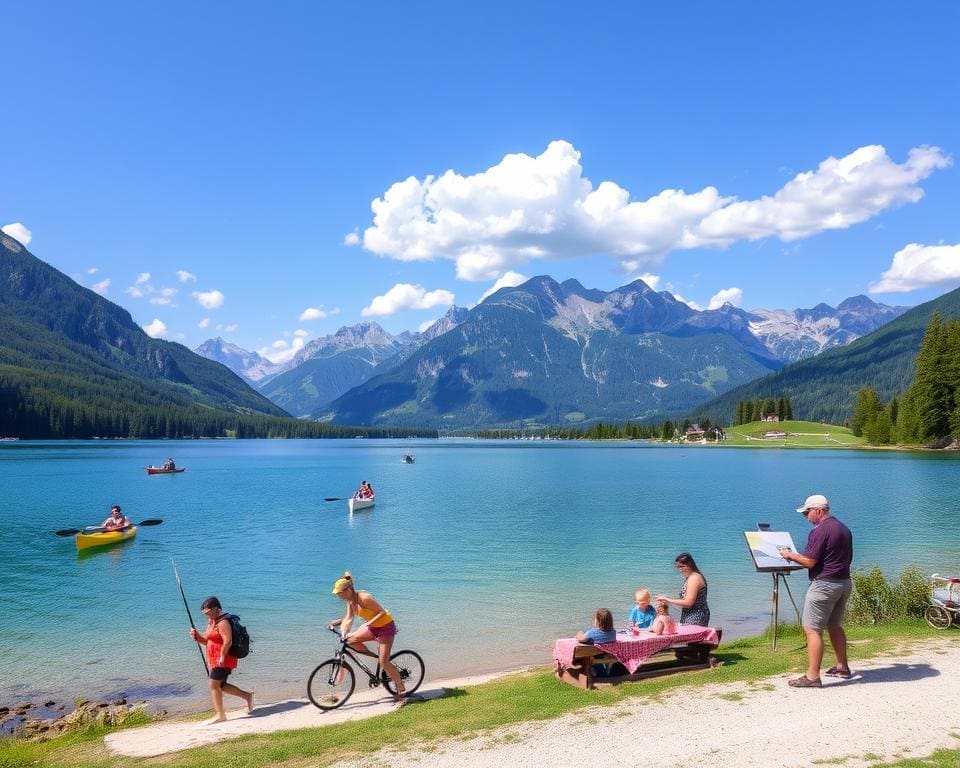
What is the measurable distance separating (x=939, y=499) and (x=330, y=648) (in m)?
64.1

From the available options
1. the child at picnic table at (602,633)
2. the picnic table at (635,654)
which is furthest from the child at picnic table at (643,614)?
the child at picnic table at (602,633)

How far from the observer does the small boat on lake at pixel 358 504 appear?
6594cm

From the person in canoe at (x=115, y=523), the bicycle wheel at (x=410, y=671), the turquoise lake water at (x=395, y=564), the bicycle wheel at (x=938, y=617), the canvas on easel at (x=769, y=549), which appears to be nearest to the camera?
the canvas on easel at (x=769, y=549)

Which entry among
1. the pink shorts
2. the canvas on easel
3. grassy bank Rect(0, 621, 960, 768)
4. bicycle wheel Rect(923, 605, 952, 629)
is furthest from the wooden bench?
bicycle wheel Rect(923, 605, 952, 629)

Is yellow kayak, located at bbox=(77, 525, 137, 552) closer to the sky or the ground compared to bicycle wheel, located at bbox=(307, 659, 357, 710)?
closer to the ground

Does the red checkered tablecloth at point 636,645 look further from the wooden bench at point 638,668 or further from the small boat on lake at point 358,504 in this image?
the small boat on lake at point 358,504

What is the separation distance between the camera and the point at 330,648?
22672 millimetres

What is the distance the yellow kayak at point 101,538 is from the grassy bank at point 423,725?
114ft

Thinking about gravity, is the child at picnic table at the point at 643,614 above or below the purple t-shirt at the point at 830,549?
below

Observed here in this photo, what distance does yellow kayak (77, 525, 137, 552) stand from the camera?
45.2 m

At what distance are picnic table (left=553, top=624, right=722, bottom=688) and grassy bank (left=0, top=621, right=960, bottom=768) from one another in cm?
34

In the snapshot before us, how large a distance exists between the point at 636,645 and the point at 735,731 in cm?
369

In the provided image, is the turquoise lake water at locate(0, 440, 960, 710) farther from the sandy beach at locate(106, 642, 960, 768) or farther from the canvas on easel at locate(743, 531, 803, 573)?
the canvas on easel at locate(743, 531, 803, 573)

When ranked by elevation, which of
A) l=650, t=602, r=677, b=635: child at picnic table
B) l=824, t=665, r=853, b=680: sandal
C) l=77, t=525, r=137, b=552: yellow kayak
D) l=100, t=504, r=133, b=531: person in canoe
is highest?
l=650, t=602, r=677, b=635: child at picnic table
